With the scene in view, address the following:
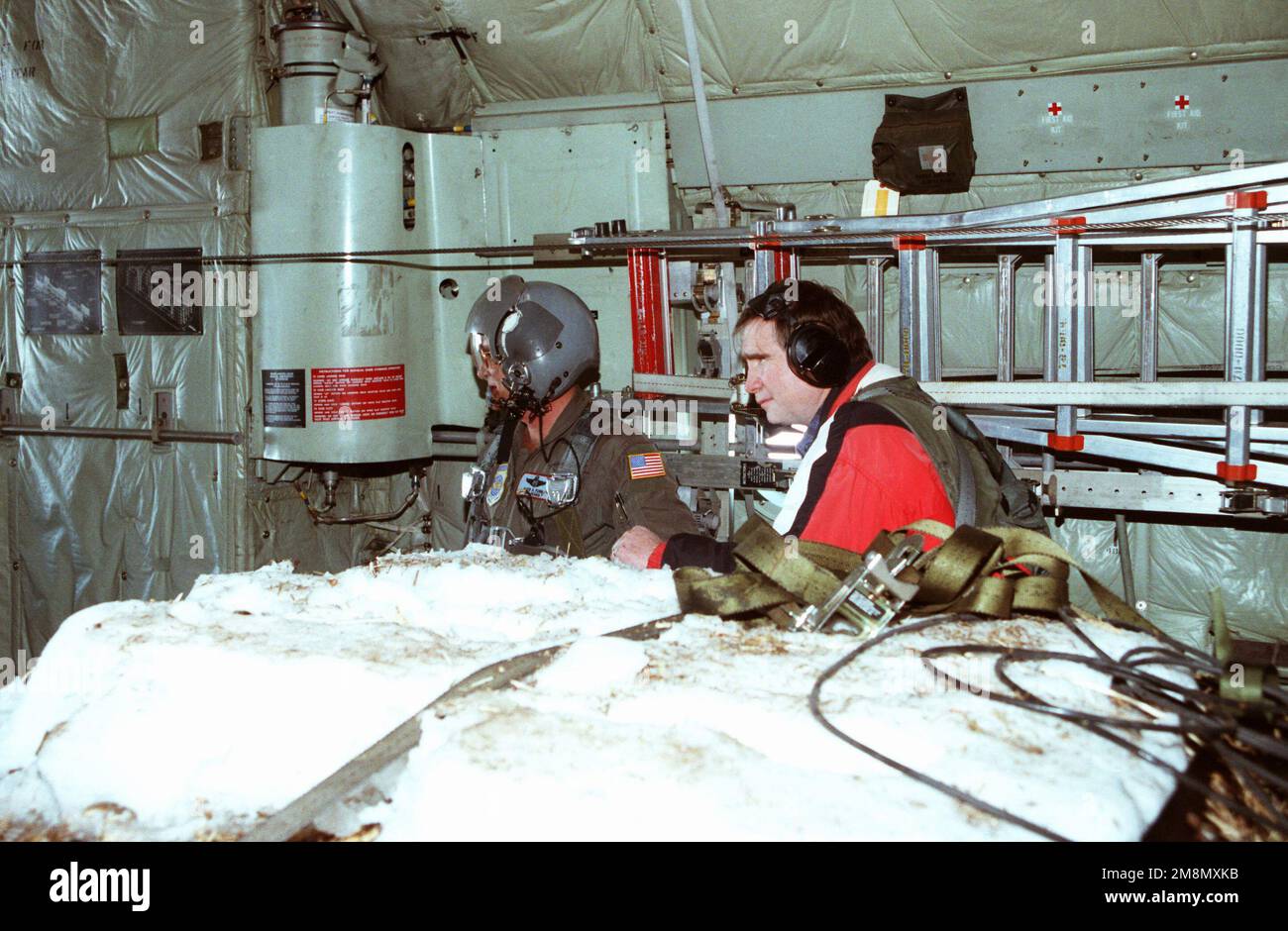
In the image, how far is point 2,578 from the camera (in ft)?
18.4

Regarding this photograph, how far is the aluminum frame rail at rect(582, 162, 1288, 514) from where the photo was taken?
3.13 metres

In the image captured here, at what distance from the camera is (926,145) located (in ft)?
14.3

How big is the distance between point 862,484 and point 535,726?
132 cm

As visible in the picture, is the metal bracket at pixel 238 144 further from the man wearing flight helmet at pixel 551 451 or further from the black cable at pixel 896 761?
the black cable at pixel 896 761

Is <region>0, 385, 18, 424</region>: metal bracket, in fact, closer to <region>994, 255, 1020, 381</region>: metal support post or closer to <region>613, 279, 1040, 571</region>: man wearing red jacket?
<region>613, 279, 1040, 571</region>: man wearing red jacket

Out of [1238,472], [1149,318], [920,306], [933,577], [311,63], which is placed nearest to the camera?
[933,577]

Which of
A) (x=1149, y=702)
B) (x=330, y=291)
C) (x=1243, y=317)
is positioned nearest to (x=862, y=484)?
(x=1149, y=702)

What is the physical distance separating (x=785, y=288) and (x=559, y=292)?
54.0 inches

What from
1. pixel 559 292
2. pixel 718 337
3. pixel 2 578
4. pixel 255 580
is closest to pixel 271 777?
pixel 255 580

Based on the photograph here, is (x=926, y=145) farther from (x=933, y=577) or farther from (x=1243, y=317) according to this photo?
(x=933, y=577)

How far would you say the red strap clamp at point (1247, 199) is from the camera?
Result: 304 cm

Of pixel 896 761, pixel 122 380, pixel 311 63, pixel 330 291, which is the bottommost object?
pixel 896 761

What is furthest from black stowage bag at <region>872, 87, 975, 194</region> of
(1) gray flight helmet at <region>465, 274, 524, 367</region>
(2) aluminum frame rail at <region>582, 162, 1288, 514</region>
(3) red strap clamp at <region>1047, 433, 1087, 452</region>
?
(1) gray flight helmet at <region>465, 274, 524, 367</region>

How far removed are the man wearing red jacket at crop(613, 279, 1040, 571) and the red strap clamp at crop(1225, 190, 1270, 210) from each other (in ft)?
3.80
